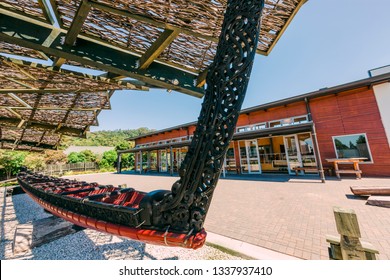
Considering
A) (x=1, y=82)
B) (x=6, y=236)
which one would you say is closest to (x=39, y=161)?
(x=6, y=236)

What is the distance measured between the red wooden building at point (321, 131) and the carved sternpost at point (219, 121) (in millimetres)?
9166

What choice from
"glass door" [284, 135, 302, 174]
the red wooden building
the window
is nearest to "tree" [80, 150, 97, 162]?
the red wooden building

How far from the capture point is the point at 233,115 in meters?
1.23

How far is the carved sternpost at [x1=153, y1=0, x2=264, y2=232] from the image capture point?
1.22 metres

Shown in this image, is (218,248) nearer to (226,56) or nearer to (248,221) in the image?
(248,221)

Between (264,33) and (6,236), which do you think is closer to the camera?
(264,33)

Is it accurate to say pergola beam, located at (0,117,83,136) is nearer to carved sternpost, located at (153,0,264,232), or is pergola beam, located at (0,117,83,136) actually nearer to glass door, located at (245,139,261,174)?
carved sternpost, located at (153,0,264,232)

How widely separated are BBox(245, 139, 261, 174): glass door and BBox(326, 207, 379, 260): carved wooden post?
11639 mm

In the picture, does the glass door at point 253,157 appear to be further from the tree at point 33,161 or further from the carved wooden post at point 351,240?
the tree at point 33,161

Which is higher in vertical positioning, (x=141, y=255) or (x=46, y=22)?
(x=46, y=22)

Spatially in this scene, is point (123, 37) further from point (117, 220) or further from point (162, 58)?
point (117, 220)

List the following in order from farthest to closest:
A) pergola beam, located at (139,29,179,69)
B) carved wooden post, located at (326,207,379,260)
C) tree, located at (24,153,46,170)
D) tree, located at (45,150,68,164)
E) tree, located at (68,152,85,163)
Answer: tree, located at (68,152,85,163)
tree, located at (45,150,68,164)
tree, located at (24,153,46,170)
pergola beam, located at (139,29,179,69)
carved wooden post, located at (326,207,379,260)

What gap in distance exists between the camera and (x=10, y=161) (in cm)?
1392
